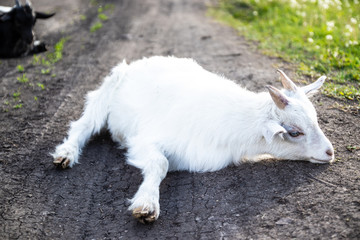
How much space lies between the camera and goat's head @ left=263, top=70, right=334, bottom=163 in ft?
13.2

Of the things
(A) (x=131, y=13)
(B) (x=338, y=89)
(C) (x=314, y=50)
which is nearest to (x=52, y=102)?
(B) (x=338, y=89)

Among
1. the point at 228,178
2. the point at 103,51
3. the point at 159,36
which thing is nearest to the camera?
the point at 228,178

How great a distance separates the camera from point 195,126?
443 cm

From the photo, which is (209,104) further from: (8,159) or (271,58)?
(271,58)

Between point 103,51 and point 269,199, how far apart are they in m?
5.81

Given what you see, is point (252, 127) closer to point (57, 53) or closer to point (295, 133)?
point (295, 133)

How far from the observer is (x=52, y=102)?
629cm

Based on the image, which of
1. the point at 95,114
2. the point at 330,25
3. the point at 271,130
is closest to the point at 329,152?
the point at 271,130

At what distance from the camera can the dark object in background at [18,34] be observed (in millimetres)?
8617

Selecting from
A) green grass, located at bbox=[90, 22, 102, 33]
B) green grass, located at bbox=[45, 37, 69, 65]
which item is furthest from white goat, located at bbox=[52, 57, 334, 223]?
green grass, located at bbox=[90, 22, 102, 33]

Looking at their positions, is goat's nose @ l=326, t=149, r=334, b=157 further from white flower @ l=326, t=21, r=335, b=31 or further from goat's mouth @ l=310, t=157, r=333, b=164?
white flower @ l=326, t=21, r=335, b=31

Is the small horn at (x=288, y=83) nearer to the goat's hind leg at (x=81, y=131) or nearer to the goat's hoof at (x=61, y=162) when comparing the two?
the goat's hind leg at (x=81, y=131)

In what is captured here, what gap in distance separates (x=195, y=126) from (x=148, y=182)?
2.72 feet

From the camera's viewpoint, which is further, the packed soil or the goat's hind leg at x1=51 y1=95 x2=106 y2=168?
the goat's hind leg at x1=51 y1=95 x2=106 y2=168
